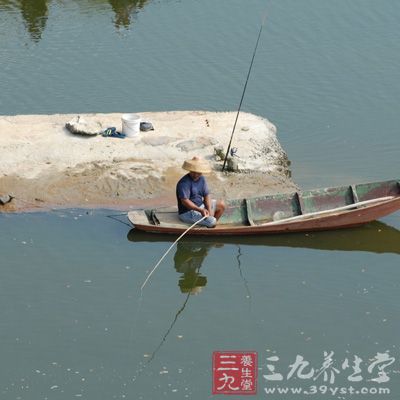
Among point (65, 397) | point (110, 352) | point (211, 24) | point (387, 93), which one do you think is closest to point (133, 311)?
point (110, 352)

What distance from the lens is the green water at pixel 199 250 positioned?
37.5 ft

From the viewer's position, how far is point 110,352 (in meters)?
11.5

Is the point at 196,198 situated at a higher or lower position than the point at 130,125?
lower

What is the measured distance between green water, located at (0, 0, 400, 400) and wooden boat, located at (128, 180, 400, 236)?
0.27 metres

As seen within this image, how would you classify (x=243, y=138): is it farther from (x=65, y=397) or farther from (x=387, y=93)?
(x=65, y=397)

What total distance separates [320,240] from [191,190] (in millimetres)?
2043

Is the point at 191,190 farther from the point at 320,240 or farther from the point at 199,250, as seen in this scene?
the point at 320,240

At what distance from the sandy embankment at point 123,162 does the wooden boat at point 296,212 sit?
74 cm

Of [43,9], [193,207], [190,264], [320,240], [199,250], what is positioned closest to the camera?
[193,207]

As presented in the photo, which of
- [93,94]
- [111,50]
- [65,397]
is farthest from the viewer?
[111,50]

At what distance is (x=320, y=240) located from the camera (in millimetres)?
14203

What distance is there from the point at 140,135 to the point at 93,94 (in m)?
2.93

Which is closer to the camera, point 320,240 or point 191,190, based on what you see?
point 191,190

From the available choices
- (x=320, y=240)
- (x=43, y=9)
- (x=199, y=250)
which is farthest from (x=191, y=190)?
(x=43, y=9)
